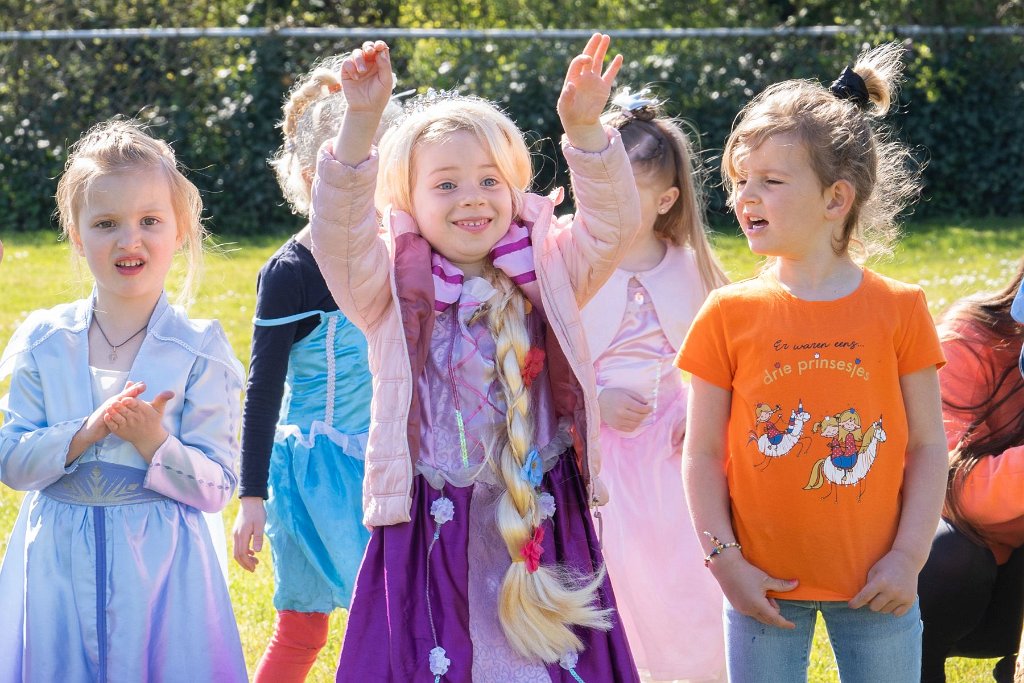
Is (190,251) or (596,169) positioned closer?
(596,169)

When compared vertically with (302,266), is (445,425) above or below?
below

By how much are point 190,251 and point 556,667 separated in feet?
4.57

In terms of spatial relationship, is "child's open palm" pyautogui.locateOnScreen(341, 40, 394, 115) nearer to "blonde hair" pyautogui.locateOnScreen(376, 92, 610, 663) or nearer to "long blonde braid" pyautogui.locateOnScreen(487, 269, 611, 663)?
"blonde hair" pyautogui.locateOnScreen(376, 92, 610, 663)

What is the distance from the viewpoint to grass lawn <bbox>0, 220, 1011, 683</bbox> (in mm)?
8188

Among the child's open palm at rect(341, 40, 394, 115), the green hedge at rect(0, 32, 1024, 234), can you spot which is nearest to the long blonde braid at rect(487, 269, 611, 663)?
the child's open palm at rect(341, 40, 394, 115)

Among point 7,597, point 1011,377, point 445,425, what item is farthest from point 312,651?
point 1011,377

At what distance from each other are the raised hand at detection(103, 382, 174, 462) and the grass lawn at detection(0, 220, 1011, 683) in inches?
85.9

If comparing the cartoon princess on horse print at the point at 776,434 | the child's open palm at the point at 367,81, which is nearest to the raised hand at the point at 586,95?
the child's open palm at the point at 367,81

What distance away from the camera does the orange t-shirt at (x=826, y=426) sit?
260 cm

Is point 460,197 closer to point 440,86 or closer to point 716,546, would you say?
point 716,546

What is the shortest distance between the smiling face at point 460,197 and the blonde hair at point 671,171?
103 centimetres

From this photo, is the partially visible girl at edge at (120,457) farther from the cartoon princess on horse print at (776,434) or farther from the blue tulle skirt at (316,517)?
the cartoon princess on horse print at (776,434)

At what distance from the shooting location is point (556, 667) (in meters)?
2.54

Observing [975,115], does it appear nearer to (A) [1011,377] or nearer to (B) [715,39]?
(B) [715,39]
